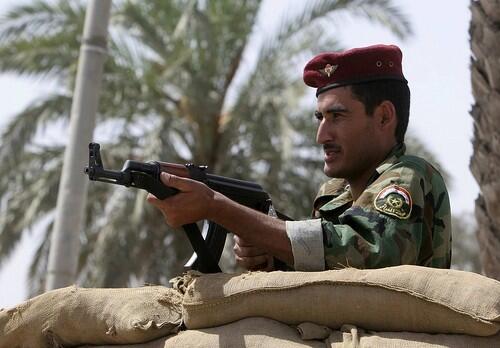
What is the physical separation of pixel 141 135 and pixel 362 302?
11915 mm

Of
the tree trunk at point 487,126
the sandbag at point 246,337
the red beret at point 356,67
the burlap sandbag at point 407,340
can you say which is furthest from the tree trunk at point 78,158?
the burlap sandbag at point 407,340

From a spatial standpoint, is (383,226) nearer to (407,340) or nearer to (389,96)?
(407,340)

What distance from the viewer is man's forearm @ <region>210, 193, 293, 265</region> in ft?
10.4

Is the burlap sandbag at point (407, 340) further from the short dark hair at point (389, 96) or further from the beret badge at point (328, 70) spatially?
the beret badge at point (328, 70)

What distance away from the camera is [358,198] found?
3.38 m

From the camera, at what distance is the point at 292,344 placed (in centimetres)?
299

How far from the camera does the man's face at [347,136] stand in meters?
3.51

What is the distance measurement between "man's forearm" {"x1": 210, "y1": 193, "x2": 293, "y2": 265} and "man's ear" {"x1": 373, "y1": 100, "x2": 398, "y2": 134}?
0.59 meters

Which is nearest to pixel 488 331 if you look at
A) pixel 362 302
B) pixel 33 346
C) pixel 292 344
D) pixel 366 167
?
pixel 362 302

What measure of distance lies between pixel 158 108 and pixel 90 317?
36.9 feet

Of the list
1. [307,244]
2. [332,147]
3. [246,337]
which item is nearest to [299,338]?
[246,337]

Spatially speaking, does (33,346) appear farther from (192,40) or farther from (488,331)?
(192,40)

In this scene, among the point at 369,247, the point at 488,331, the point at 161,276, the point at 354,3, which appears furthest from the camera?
the point at 161,276

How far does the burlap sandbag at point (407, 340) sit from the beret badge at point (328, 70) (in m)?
1.02
